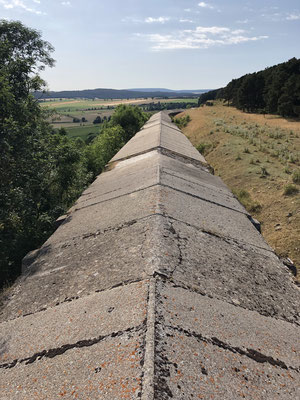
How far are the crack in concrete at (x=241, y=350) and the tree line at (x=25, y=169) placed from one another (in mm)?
4209

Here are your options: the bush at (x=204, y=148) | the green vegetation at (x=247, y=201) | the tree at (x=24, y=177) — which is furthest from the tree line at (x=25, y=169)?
the bush at (x=204, y=148)

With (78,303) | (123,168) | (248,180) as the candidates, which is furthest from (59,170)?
(78,303)

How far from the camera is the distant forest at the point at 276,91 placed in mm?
33406

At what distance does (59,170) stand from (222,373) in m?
10.8

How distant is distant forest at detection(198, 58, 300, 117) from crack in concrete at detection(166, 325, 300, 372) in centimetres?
3655

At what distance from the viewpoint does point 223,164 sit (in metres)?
15.3

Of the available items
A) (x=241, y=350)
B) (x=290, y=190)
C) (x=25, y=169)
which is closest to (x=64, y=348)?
(x=241, y=350)

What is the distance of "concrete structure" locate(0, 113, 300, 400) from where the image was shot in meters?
2.03

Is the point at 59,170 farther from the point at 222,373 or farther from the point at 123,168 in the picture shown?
the point at 222,373

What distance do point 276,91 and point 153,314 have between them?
4251cm

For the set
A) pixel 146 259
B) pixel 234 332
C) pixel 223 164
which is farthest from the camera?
pixel 223 164

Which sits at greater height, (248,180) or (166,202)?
(166,202)

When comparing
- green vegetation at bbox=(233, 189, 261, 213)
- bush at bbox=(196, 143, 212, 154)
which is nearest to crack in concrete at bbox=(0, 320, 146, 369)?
green vegetation at bbox=(233, 189, 261, 213)

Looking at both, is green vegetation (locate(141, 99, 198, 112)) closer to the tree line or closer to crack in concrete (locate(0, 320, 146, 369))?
the tree line
